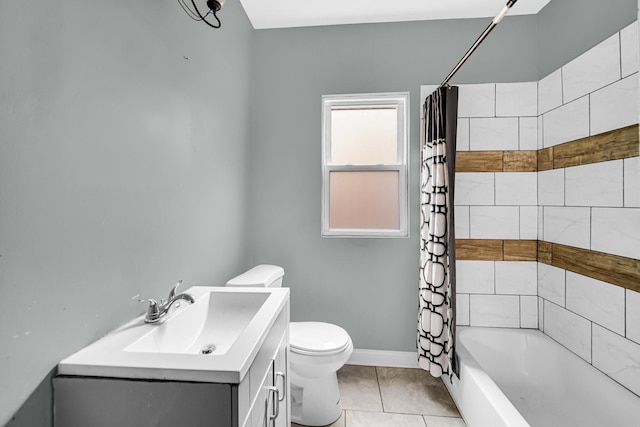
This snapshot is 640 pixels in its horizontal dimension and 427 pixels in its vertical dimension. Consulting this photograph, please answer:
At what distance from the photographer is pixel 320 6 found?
6.88ft

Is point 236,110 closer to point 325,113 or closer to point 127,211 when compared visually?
point 325,113

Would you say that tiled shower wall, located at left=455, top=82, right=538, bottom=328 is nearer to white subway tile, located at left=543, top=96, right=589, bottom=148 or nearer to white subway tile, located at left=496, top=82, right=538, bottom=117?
white subway tile, located at left=496, top=82, right=538, bottom=117

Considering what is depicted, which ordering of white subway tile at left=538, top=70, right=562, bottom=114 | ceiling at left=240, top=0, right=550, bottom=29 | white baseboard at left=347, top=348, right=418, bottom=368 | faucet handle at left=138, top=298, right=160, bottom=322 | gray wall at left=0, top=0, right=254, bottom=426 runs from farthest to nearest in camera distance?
white baseboard at left=347, top=348, right=418, bottom=368 → ceiling at left=240, top=0, right=550, bottom=29 → white subway tile at left=538, top=70, right=562, bottom=114 → faucet handle at left=138, top=298, right=160, bottom=322 → gray wall at left=0, top=0, right=254, bottom=426

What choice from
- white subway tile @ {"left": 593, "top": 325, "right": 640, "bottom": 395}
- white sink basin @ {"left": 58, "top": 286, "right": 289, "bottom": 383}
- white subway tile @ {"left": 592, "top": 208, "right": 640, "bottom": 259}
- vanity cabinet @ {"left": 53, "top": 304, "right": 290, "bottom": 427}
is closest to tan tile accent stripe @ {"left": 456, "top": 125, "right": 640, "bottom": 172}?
white subway tile @ {"left": 592, "top": 208, "right": 640, "bottom": 259}

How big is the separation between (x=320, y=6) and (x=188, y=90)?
1247mm

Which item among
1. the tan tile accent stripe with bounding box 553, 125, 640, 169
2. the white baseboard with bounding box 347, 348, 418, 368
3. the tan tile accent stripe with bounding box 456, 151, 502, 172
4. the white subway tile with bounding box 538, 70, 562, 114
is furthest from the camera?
the white baseboard with bounding box 347, 348, 418, 368

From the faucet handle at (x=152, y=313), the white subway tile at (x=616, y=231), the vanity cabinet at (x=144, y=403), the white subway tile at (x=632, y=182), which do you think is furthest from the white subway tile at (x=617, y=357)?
the faucet handle at (x=152, y=313)

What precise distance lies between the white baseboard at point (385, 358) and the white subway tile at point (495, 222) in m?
1.01

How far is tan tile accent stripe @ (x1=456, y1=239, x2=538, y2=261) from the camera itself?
214 cm

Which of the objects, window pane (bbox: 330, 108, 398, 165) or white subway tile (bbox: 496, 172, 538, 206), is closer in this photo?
white subway tile (bbox: 496, 172, 538, 206)

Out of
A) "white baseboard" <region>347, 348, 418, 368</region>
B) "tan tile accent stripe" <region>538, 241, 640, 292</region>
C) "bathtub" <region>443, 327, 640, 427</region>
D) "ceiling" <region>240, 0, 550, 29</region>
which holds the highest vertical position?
"ceiling" <region>240, 0, 550, 29</region>

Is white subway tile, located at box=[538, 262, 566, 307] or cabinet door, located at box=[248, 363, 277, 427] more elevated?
white subway tile, located at box=[538, 262, 566, 307]

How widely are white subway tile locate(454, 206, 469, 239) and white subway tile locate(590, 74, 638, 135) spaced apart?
2.67ft

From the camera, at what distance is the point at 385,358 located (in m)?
2.29
